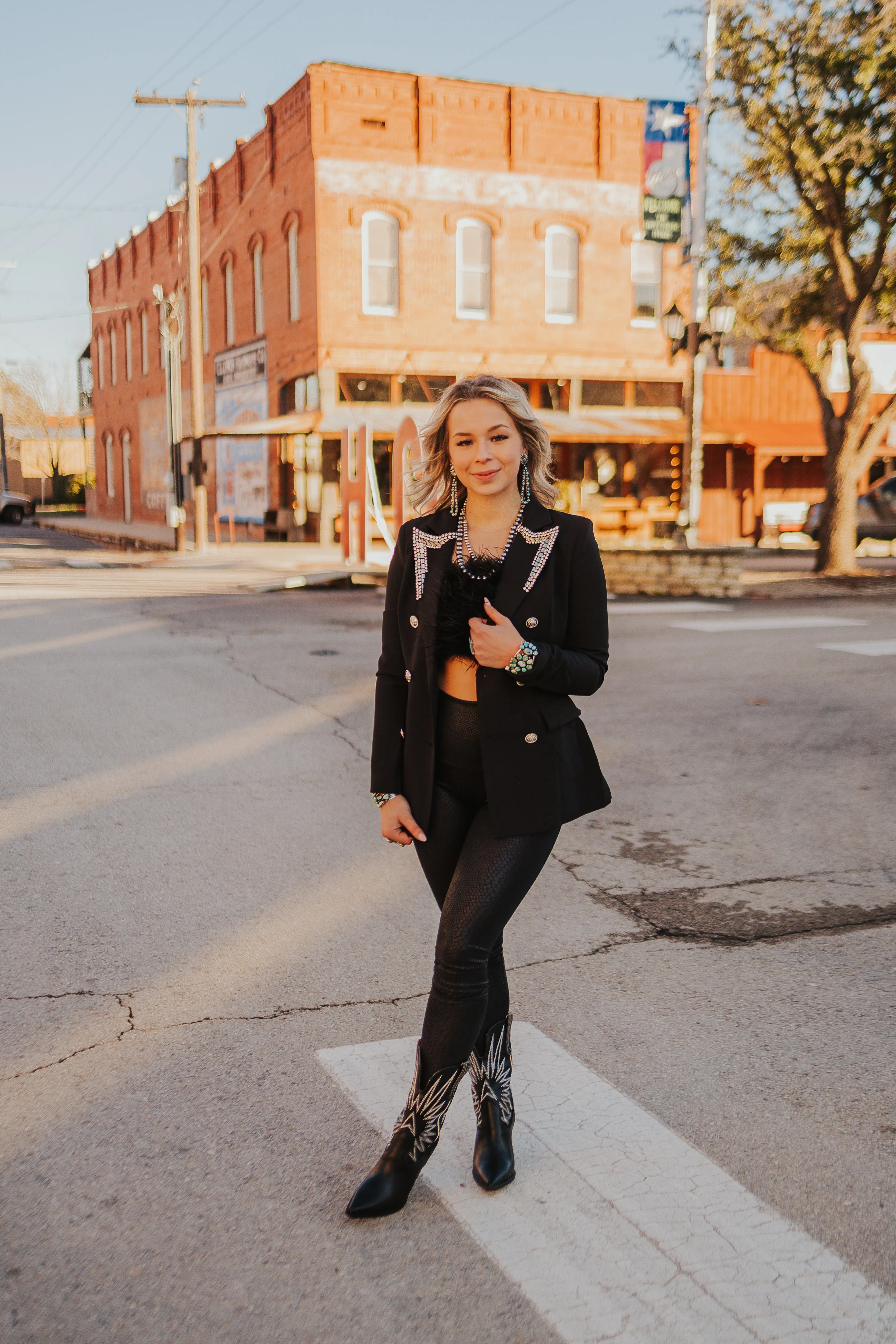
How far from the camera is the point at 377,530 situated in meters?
27.5

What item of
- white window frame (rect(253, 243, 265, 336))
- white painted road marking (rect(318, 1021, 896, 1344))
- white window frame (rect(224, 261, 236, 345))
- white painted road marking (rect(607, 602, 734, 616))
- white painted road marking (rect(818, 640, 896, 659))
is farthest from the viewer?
white window frame (rect(224, 261, 236, 345))

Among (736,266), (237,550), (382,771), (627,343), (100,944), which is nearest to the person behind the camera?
(382,771)

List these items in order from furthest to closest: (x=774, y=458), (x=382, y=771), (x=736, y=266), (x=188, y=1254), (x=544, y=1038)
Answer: (x=774, y=458) → (x=736, y=266) → (x=544, y=1038) → (x=382, y=771) → (x=188, y=1254)

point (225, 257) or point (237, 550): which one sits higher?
point (225, 257)

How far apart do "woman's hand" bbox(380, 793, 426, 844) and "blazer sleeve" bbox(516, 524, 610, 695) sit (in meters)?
0.46

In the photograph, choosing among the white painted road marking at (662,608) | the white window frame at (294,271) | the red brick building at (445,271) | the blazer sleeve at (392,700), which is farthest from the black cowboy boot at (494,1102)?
the white window frame at (294,271)

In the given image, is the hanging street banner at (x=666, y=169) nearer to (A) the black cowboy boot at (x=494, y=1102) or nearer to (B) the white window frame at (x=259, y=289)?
(B) the white window frame at (x=259, y=289)

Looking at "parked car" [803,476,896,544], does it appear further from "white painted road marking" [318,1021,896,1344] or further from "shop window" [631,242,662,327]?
"white painted road marking" [318,1021,896,1344]

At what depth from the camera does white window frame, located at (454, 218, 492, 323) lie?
27469 mm

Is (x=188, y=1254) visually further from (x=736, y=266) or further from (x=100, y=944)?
(x=736, y=266)

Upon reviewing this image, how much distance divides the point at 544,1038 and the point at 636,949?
87 cm

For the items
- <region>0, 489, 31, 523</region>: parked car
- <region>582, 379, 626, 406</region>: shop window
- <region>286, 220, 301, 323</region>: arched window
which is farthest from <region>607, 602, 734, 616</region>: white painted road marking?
→ <region>0, 489, 31, 523</region>: parked car

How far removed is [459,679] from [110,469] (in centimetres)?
4821

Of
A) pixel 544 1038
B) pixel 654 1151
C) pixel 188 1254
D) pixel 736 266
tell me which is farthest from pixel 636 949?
pixel 736 266
